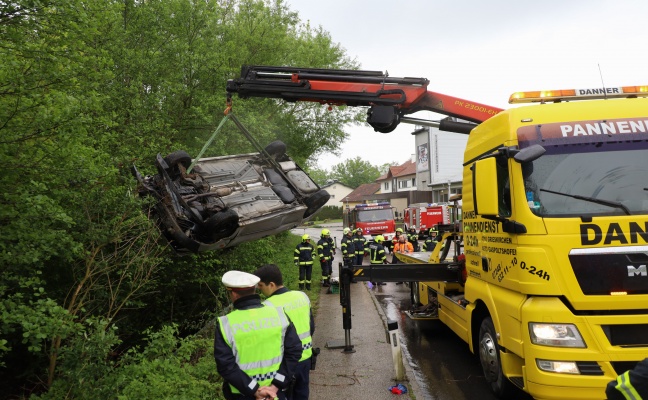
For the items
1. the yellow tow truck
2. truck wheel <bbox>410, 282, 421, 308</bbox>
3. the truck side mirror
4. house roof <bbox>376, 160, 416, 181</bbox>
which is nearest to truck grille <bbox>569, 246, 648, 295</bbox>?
the yellow tow truck

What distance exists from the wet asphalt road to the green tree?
110 meters

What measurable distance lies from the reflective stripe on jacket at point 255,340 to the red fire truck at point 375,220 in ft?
64.6

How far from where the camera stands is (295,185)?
6930mm

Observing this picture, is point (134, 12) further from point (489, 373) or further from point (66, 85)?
point (489, 373)

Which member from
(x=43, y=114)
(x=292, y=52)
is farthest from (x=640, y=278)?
(x=292, y=52)

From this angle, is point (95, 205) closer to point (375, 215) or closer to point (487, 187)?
point (487, 187)

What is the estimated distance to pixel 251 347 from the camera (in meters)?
2.95

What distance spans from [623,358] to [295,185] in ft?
14.8

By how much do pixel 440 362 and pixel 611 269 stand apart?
11.1 ft

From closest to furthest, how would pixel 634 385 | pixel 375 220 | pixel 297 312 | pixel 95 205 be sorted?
pixel 634 385 < pixel 297 312 < pixel 95 205 < pixel 375 220

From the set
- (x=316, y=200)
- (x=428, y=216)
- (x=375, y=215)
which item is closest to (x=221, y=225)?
(x=316, y=200)

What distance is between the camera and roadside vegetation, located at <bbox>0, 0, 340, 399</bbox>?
456cm

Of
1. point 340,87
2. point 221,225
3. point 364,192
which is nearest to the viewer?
point 221,225

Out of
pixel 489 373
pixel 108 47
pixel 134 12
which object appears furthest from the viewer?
pixel 134 12
